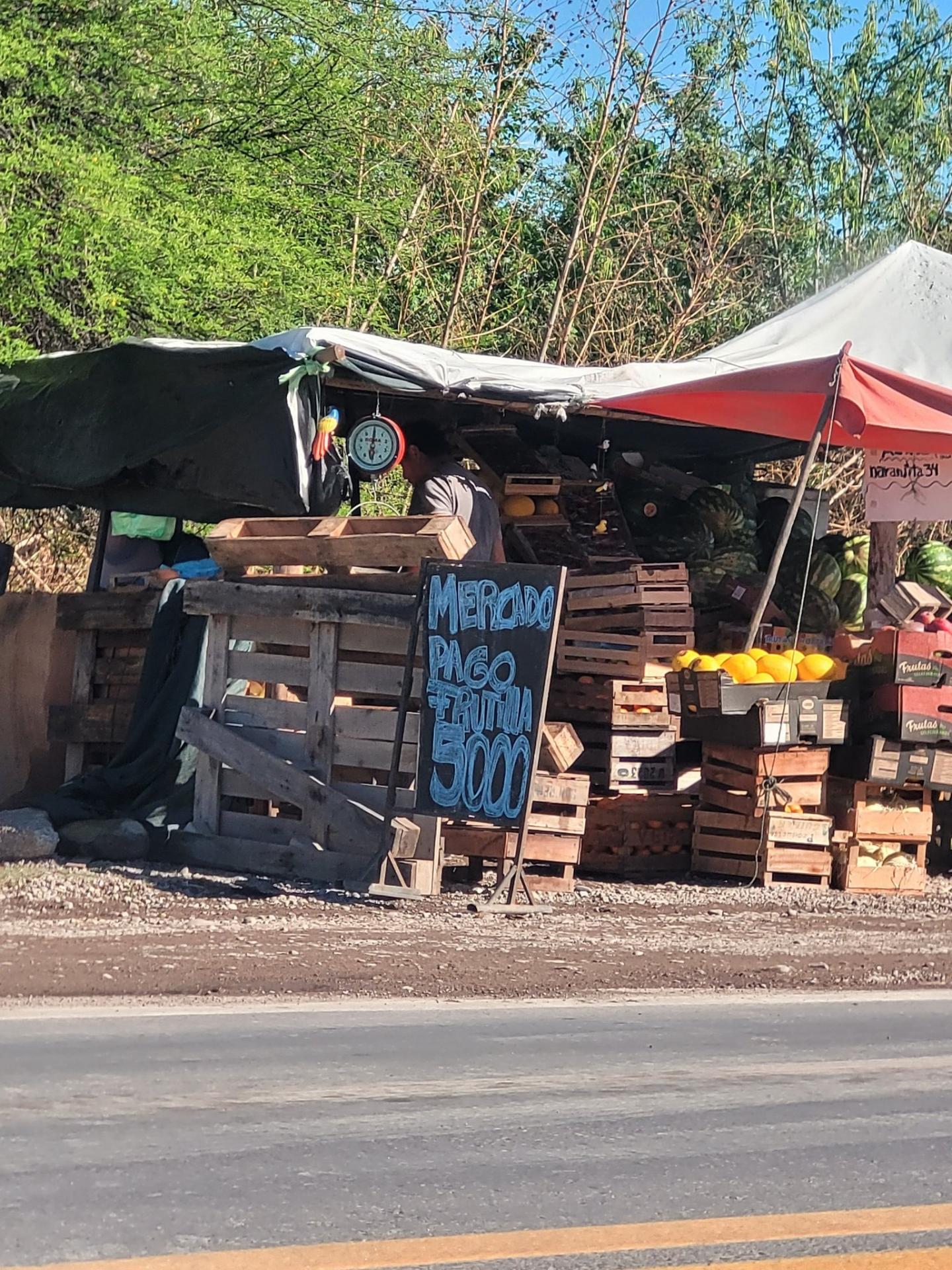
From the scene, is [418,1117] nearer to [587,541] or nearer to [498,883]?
[498,883]

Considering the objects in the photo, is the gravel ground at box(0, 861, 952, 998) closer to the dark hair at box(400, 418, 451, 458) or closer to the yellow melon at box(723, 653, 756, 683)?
the yellow melon at box(723, 653, 756, 683)

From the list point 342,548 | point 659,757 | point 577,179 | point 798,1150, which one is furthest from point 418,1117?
point 577,179

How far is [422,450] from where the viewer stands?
11.9m

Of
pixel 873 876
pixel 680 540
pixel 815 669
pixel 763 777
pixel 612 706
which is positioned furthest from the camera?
pixel 680 540

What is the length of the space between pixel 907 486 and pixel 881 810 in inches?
107

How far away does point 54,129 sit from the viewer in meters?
16.0

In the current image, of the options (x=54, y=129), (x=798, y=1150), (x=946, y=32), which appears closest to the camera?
(x=798, y=1150)

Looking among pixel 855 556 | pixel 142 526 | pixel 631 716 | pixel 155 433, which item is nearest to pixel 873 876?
pixel 631 716

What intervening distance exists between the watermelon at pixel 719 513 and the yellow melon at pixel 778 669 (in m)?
2.54

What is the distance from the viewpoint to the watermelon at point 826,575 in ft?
43.0

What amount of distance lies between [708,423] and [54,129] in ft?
26.6

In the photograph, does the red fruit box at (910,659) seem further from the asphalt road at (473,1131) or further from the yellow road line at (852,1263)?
the yellow road line at (852,1263)

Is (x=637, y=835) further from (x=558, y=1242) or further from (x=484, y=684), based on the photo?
(x=558, y=1242)

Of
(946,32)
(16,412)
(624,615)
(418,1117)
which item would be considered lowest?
(418,1117)
